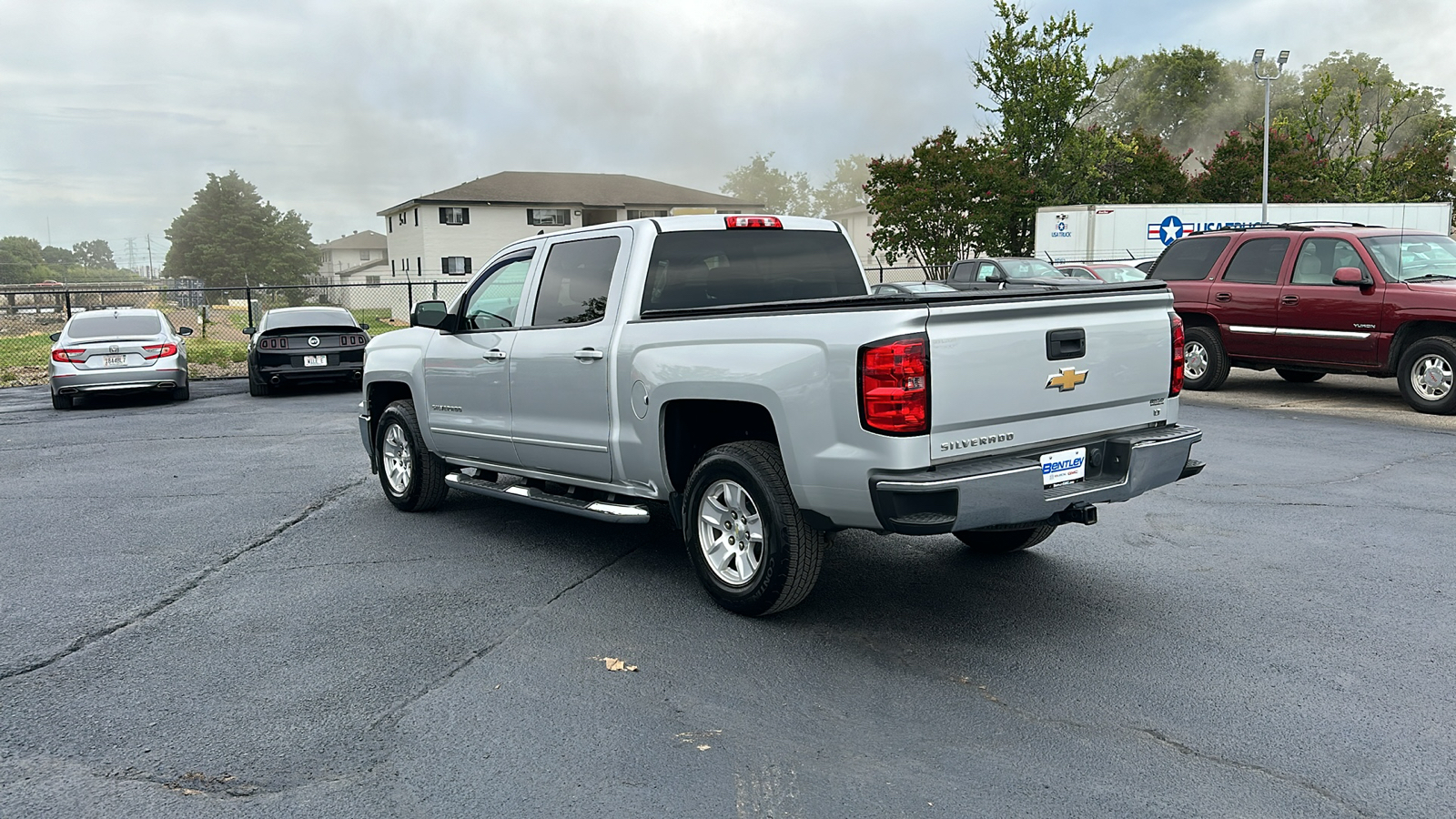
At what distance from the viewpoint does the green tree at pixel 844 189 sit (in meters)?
132

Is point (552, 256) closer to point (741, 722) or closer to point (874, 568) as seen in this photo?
point (874, 568)

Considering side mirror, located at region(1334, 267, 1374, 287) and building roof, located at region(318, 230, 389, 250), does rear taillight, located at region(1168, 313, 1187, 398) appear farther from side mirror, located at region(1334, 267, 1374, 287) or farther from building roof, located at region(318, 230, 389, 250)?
building roof, located at region(318, 230, 389, 250)

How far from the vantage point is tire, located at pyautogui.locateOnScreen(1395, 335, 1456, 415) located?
37.6 feet

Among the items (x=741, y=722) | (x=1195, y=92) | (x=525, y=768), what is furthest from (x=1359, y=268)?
(x=1195, y=92)

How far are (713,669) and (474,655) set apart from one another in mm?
1078

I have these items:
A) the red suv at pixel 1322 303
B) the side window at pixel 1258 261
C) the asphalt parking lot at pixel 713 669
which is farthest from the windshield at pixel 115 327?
the side window at pixel 1258 261

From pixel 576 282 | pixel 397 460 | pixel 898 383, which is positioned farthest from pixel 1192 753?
pixel 397 460

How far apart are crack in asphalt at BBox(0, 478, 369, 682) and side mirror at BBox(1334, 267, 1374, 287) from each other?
35.3 feet

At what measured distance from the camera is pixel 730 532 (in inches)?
206

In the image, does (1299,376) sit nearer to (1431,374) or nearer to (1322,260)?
(1322,260)

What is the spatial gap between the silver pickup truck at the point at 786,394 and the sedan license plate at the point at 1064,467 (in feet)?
0.03

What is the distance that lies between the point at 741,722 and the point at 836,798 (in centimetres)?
67

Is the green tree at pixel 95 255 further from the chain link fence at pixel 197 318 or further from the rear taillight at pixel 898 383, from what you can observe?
the rear taillight at pixel 898 383

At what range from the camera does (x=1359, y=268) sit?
12.1 meters
